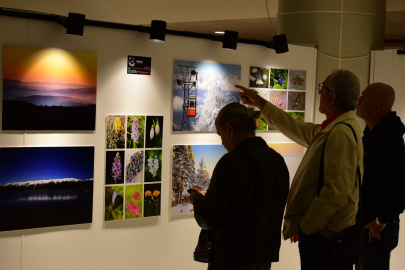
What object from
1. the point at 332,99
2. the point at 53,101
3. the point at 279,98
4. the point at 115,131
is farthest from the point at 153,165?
the point at 332,99

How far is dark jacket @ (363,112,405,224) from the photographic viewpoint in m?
2.75

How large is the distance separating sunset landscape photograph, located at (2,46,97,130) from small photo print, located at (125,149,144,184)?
1.55 feet

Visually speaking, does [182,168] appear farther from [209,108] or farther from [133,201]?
[209,108]

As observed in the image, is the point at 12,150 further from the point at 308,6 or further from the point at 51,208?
the point at 308,6

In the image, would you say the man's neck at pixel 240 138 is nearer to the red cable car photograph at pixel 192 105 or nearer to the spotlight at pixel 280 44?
the red cable car photograph at pixel 192 105

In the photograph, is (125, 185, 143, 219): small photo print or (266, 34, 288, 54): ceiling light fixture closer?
(125, 185, 143, 219): small photo print

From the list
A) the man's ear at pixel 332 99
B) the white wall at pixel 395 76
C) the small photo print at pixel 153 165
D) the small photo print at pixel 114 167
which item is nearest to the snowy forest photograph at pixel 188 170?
the small photo print at pixel 153 165

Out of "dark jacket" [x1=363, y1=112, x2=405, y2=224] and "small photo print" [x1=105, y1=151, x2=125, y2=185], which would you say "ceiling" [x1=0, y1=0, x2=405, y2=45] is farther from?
"dark jacket" [x1=363, y1=112, x2=405, y2=224]

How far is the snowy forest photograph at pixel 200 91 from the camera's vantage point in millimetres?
4062

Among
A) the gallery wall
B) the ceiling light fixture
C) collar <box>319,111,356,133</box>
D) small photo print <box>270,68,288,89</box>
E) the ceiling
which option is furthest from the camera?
the ceiling

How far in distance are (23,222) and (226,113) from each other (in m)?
2.31

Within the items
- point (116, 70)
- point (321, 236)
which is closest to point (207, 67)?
point (116, 70)

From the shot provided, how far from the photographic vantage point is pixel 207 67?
420cm

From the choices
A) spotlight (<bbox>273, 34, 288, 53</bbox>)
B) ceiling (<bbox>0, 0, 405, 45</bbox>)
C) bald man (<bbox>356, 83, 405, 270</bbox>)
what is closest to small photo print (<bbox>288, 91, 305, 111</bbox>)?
spotlight (<bbox>273, 34, 288, 53</bbox>)
